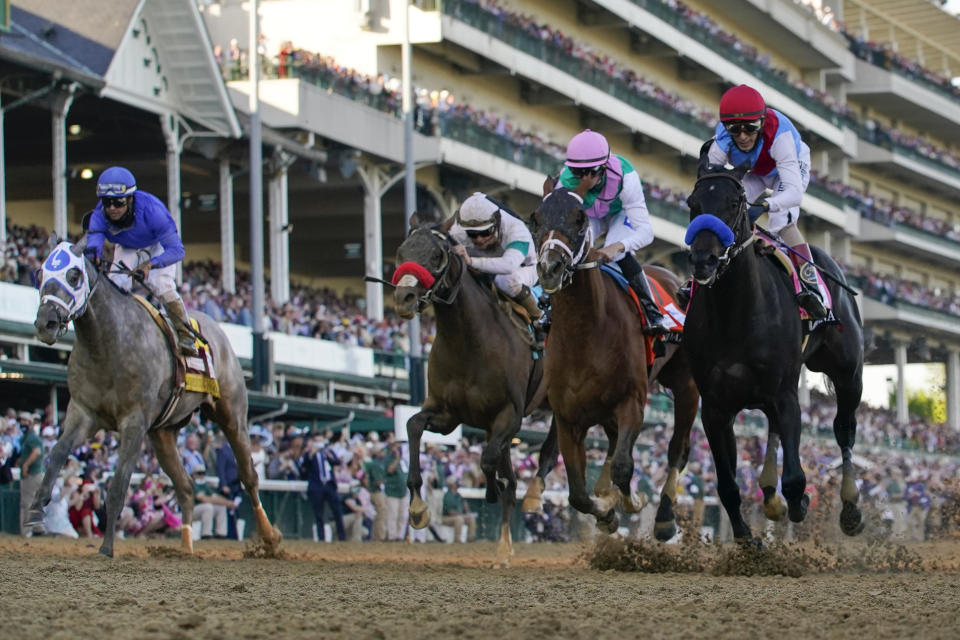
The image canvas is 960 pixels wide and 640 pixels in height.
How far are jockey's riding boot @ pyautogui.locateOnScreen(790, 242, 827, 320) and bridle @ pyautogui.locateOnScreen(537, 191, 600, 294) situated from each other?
1.28 metres

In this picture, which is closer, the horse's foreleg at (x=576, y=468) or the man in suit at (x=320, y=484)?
the horse's foreleg at (x=576, y=468)

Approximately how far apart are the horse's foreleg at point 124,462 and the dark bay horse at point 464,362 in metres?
2.10

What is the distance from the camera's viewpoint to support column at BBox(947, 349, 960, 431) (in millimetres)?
65312

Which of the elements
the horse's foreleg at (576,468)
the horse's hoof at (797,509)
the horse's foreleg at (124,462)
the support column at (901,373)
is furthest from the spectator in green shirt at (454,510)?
the support column at (901,373)

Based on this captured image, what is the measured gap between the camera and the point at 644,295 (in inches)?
438

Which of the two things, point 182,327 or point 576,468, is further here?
point 182,327

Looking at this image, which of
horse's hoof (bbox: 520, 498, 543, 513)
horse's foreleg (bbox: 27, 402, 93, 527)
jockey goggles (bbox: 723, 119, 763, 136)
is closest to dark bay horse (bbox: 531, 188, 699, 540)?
horse's hoof (bbox: 520, 498, 543, 513)

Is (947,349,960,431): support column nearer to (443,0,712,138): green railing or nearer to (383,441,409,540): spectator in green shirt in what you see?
(443,0,712,138): green railing

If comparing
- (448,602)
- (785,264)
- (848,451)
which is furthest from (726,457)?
(448,602)

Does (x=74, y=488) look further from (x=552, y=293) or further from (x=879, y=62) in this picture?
(x=879, y=62)

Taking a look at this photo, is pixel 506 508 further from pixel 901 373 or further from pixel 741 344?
pixel 901 373

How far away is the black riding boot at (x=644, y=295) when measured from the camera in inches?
434

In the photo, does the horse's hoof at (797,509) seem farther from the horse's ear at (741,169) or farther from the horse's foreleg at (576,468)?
the horse's ear at (741,169)

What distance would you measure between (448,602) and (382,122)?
24470 millimetres
